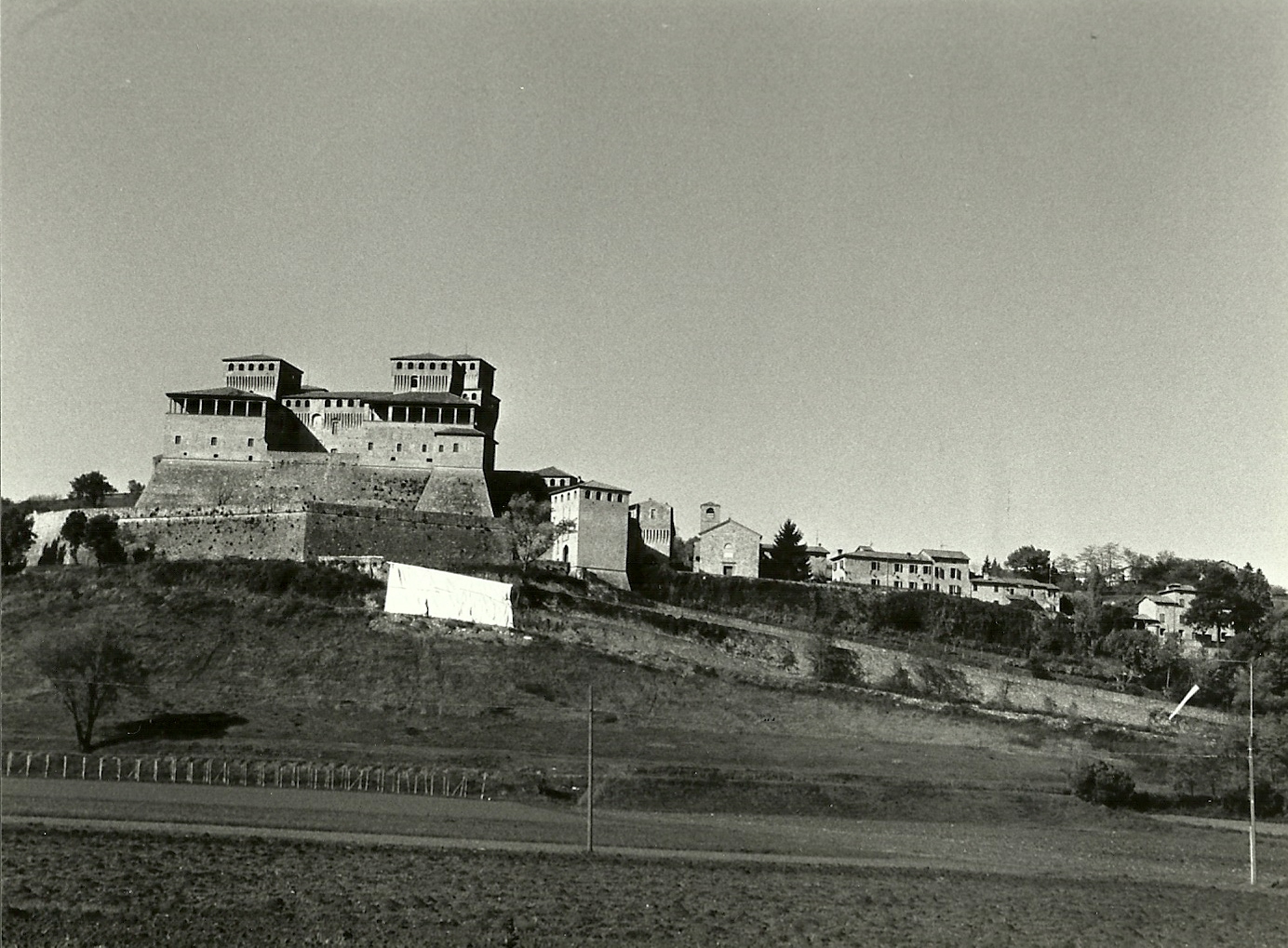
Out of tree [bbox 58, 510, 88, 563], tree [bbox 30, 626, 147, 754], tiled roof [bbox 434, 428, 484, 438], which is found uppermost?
tiled roof [bbox 434, 428, 484, 438]

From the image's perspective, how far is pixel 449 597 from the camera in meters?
52.9

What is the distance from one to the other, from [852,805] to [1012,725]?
634 inches

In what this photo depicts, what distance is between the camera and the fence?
31812 millimetres

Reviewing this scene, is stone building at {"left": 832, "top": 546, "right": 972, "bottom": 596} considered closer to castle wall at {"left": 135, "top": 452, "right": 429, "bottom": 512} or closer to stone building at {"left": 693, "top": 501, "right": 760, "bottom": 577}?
stone building at {"left": 693, "top": 501, "right": 760, "bottom": 577}

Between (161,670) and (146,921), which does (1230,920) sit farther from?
(161,670)

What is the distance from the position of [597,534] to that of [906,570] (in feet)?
93.7

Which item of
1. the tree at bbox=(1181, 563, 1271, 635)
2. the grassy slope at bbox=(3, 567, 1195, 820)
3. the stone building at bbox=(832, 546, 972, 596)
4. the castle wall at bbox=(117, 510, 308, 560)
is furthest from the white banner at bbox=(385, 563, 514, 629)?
the tree at bbox=(1181, 563, 1271, 635)

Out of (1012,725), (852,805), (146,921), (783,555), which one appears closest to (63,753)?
(146,921)

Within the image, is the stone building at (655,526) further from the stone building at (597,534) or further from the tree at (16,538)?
the tree at (16,538)

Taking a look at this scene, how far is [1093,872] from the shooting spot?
25.7 meters

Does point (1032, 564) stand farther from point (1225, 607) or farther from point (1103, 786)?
point (1103, 786)

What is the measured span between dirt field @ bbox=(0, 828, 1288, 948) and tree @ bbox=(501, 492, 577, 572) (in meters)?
38.6

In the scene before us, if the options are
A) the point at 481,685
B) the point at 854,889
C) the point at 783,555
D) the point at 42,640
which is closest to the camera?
the point at 854,889

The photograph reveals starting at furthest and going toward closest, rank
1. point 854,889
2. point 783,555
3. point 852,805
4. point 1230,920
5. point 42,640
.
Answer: point 783,555
point 42,640
point 852,805
point 854,889
point 1230,920
